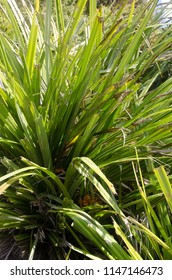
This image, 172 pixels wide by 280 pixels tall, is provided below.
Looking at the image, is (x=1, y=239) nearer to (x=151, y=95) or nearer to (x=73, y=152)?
(x=73, y=152)

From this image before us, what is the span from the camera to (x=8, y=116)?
1204mm

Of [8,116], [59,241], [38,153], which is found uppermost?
[8,116]

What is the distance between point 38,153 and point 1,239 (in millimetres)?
365

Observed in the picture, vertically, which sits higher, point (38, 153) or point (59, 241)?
point (38, 153)

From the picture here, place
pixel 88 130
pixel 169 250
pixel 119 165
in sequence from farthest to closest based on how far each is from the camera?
1. pixel 119 165
2. pixel 88 130
3. pixel 169 250

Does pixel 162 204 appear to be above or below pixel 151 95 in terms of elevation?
below

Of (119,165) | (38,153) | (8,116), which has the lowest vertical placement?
(119,165)

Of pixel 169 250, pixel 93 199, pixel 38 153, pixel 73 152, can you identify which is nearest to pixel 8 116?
pixel 38 153

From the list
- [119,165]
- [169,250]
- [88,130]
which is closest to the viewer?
[169,250]

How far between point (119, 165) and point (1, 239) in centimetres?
54

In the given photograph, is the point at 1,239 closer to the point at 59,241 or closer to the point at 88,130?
the point at 59,241
